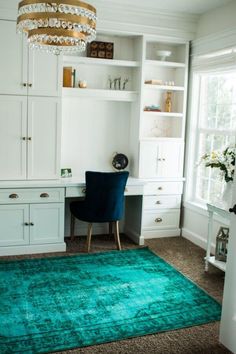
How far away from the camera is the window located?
4.57 m

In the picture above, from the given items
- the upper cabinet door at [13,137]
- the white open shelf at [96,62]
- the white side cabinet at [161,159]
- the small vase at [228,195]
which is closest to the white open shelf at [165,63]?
the white open shelf at [96,62]

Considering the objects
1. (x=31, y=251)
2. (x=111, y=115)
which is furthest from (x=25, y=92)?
(x=31, y=251)

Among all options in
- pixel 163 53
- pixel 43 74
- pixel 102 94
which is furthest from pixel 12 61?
pixel 163 53

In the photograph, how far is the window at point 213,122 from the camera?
4.57 m

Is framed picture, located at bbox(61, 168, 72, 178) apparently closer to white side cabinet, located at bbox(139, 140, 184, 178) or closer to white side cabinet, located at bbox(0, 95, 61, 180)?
white side cabinet, located at bbox(0, 95, 61, 180)

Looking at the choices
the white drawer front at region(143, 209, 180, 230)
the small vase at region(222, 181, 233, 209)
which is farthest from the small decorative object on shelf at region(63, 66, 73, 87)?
the small vase at region(222, 181, 233, 209)

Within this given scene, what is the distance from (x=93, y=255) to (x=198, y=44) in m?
2.67

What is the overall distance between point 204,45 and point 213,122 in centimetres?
87

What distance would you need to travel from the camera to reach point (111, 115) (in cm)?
516

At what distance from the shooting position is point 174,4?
447 centimetres

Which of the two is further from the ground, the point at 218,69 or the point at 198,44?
the point at 198,44

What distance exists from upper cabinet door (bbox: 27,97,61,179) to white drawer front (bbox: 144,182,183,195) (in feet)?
3.67

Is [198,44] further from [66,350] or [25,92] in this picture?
[66,350]

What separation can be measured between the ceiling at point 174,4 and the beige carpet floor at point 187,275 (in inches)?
104
